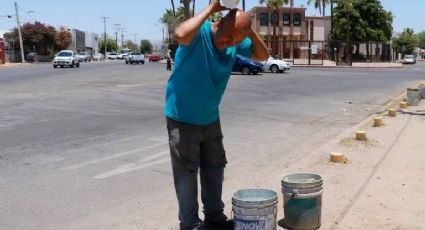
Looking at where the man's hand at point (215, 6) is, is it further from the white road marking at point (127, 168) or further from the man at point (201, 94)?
the white road marking at point (127, 168)

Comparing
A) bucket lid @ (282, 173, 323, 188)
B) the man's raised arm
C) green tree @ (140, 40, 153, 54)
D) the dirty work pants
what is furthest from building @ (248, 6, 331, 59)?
green tree @ (140, 40, 153, 54)

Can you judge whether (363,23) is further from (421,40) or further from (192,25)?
(421,40)

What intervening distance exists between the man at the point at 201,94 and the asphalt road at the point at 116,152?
2.52ft

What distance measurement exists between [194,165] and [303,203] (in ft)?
3.30

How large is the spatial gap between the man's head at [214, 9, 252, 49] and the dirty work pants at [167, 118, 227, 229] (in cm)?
71

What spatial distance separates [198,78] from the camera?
3936mm

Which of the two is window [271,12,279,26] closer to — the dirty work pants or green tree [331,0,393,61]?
green tree [331,0,393,61]

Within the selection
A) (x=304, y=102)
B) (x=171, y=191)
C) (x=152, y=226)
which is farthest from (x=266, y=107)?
(x=152, y=226)

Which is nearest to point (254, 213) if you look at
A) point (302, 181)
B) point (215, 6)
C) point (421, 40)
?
point (302, 181)

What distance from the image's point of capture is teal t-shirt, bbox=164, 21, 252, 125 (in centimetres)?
388

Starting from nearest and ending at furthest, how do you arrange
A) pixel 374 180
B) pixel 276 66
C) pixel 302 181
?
pixel 302 181, pixel 374 180, pixel 276 66

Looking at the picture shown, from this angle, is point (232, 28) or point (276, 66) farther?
point (276, 66)

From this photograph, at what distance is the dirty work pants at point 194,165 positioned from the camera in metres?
4.09

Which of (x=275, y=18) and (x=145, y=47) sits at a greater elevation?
(x=275, y=18)
